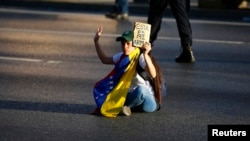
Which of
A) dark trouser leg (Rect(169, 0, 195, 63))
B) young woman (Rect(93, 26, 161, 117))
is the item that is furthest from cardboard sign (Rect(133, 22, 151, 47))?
dark trouser leg (Rect(169, 0, 195, 63))

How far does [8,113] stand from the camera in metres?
7.71

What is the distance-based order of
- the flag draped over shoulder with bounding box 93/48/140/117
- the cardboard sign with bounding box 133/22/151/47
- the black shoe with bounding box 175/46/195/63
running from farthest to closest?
1. the black shoe with bounding box 175/46/195/63
2. the flag draped over shoulder with bounding box 93/48/140/117
3. the cardboard sign with bounding box 133/22/151/47

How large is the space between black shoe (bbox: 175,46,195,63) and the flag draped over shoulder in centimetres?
310

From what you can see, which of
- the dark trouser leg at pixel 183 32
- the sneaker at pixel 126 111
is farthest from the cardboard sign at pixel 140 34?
the dark trouser leg at pixel 183 32

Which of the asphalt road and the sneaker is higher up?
the sneaker

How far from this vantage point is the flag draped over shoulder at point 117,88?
24.8 feet

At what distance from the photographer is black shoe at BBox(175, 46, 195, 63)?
1066 centimetres

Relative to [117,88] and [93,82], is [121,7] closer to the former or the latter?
[93,82]

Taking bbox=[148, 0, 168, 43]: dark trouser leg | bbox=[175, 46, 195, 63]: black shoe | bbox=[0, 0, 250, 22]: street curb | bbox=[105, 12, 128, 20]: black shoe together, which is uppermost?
bbox=[148, 0, 168, 43]: dark trouser leg

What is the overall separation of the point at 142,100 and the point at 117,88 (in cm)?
27

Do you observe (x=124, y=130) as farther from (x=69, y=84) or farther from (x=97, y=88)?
(x=69, y=84)

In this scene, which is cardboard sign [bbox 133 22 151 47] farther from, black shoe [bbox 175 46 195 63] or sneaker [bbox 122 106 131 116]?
black shoe [bbox 175 46 195 63]

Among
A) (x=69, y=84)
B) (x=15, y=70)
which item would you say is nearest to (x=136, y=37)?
(x=69, y=84)

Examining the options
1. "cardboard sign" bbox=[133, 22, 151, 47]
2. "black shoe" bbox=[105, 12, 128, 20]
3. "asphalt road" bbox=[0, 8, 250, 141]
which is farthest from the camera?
"black shoe" bbox=[105, 12, 128, 20]
